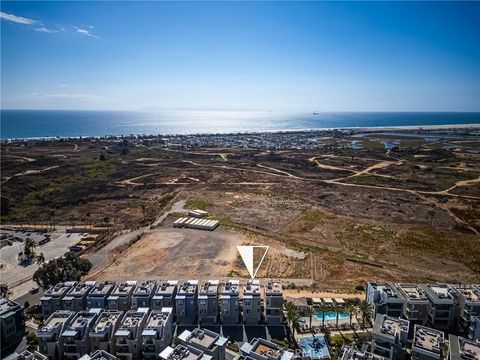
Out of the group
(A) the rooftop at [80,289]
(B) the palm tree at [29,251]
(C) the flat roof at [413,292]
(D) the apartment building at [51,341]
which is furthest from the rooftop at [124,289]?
(C) the flat roof at [413,292]

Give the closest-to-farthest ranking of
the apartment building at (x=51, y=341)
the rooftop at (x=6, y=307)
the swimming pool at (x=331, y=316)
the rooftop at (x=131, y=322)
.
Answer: the apartment building at (x=51, y=341) < the rooftop at (x=131, y=322) < the rooftop at (x=6, y=307) < the swimming pool at (x=331, y=316)

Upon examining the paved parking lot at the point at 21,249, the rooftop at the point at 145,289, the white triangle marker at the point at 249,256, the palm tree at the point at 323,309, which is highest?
the rooftop at the point at 145,289

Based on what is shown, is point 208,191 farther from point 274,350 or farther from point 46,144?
point 46,144

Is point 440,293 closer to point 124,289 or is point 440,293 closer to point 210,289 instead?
point 210,289

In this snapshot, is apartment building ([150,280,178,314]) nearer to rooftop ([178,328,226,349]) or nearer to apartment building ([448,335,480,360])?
rooftop ([178,328,226,349])

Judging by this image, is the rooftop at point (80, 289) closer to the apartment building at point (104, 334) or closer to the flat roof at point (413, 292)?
the apartment building at point (104, 334)
